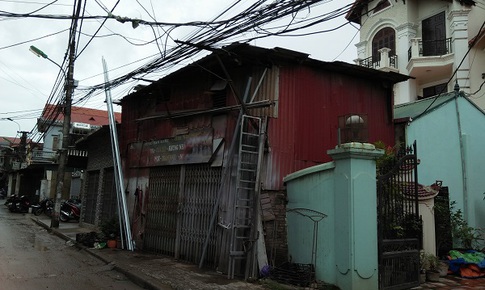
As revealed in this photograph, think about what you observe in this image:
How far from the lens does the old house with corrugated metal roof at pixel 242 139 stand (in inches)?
298

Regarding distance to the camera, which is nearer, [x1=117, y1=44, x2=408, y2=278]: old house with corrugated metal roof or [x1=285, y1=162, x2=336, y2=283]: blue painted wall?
[x1=285, y1=162, x2=336, y2=283]: blue painted wall

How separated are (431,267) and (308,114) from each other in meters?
3.90

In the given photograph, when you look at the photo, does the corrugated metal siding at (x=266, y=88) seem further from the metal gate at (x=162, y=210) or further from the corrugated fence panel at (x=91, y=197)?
the corrugated fence panel at (x=91, y=197)

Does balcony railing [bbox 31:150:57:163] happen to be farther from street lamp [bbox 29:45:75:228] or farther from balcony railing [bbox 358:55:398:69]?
balcony railing [bbox 358:55:398:69]

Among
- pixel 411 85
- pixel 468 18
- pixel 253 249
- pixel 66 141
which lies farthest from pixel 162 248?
pixel 468 18

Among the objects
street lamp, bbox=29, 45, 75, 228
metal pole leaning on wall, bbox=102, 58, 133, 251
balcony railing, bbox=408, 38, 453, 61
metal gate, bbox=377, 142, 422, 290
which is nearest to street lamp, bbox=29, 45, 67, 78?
street lamp, bbox=29, 45, 75, 228

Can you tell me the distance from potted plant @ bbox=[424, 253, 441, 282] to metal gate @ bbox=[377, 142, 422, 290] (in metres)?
0.44

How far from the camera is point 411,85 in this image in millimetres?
20000

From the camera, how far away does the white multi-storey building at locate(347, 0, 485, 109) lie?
709 inches

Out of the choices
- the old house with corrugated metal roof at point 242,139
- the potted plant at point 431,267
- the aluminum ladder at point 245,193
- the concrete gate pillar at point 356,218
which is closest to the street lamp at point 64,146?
the old house with corrugated metal roof at point 242,139

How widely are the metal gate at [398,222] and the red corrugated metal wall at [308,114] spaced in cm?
153

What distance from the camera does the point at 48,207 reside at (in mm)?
23734

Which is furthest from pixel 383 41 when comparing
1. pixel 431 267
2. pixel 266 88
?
pixel 431 267

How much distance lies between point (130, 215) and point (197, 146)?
13.4ft
